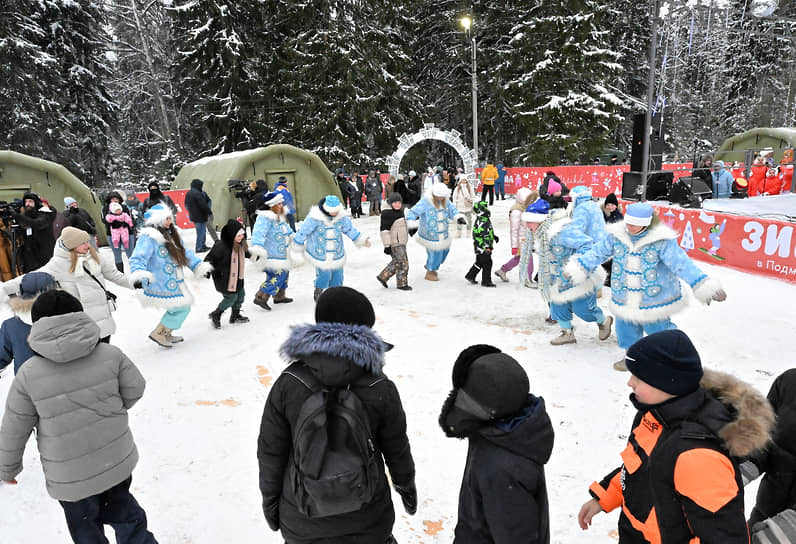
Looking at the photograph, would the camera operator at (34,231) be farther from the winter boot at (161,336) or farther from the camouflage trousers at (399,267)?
the camouflage trousers at (399,267)

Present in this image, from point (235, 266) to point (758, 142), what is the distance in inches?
959

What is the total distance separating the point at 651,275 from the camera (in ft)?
14.8

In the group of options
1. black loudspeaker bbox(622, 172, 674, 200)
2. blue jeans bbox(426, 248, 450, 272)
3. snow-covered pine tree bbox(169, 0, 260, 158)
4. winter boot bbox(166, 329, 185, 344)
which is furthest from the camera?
snow-covered pine tree bbox(169, 0, 260, 158)

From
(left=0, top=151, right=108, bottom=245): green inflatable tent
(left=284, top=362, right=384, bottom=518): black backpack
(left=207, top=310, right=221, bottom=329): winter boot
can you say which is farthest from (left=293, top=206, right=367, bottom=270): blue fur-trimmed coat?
(left=0, top=151, right=108, bottom=245): green inflatable tent

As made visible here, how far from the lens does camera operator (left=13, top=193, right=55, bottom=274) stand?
8492 mm

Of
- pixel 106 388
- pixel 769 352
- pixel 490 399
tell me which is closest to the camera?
pixel 490 399

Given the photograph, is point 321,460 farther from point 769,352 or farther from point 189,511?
point 769,352

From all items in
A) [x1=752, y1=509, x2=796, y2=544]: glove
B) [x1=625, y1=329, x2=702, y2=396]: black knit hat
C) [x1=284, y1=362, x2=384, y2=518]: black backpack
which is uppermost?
[x1=625, y1=329, x2=702, y2=396]: black knit hat

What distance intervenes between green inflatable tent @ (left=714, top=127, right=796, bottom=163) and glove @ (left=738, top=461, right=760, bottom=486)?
22.7m

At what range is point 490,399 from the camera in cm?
166

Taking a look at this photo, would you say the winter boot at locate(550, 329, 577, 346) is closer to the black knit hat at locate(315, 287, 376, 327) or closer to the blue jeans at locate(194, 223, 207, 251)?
the black knit hat at locate(315, 287, 376, 327)

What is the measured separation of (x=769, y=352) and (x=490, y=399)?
5.19m

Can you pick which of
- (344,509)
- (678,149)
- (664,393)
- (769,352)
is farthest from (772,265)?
(678,149)

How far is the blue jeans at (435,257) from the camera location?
29.3 ft
